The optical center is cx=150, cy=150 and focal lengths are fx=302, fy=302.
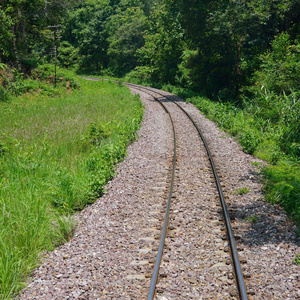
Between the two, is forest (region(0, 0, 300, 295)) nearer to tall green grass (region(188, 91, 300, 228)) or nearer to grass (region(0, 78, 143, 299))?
tall green grass (region(188, 91, 300, 228))

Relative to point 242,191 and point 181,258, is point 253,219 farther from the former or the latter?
point 181,258

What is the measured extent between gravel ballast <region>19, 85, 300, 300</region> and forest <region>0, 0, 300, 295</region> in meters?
0.76

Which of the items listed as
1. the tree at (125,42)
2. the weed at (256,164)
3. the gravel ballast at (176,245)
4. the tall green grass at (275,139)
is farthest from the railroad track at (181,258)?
the tree at (125,42)

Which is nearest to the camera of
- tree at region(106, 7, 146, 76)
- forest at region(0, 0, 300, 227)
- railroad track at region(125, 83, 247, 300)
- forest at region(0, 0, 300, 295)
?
railroad track at region(125, 83, 247, 300)

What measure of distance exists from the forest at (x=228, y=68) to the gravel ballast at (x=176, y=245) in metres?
0.76

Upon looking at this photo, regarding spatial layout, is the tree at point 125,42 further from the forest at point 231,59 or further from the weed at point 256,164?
the weed at point 256,164

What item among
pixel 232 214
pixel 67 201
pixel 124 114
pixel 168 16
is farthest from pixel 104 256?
pixel 168 16

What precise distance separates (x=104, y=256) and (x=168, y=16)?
80.9ft

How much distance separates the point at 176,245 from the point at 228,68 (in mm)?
21959

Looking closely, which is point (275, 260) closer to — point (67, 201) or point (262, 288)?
point (262, 288)

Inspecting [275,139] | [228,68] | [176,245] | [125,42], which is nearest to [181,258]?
[176,245]

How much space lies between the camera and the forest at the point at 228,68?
10852mm

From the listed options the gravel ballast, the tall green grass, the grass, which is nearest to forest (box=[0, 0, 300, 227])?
the tall green grass

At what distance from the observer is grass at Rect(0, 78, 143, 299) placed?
4965 mm
